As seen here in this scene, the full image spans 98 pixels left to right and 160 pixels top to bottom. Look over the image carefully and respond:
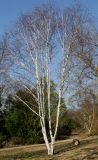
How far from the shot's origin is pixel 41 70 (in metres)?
24.7

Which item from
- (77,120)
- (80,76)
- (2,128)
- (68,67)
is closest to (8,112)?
(2,128)

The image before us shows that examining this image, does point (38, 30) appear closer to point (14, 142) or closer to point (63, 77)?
point (63, 77)

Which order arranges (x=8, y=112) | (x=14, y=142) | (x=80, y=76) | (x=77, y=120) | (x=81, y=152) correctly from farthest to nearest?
(x=77, y=120), (x=8, y=112), (x=14, y=142), (x=80, y=76), (x=81, y=152)

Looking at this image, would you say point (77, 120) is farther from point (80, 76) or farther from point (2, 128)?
point (80, 76)

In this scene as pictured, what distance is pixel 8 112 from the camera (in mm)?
40594

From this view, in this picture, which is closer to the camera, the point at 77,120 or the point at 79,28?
the point at 79,28

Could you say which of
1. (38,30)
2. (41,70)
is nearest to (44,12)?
(38,30)

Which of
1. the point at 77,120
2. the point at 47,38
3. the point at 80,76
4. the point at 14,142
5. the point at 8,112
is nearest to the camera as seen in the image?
the point at 47,38

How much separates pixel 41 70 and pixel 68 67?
166 centimetres

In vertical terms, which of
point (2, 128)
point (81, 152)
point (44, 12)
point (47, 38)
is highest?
point (44, 12)

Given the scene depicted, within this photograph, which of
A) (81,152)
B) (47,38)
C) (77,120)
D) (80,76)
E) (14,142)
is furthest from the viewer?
(77,120)

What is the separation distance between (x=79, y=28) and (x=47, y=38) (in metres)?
2.17

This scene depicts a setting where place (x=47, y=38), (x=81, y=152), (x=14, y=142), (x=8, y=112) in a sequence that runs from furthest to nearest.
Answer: (x=8, y=112) → (x=14, y=142) → (x=47, y=38) → (x=81, y=152)

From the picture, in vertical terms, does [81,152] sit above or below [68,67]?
below
